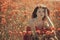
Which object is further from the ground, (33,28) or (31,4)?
(31,4)

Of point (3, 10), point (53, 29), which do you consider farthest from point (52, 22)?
→ point (3, 10)

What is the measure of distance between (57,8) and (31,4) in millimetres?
389

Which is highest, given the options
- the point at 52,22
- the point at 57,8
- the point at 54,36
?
the point at 57,8

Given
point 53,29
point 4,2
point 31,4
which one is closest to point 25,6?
point 31,4

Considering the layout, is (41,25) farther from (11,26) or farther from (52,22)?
(11,26)

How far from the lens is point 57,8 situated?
3.23 meters

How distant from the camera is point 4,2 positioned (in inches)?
128

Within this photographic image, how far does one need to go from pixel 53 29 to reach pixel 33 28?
0.29 meters

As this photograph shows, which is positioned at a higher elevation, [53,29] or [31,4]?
[31,4]

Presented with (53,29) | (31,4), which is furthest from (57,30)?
(31,4)

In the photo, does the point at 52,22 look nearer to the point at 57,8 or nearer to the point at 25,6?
the point at 57,8

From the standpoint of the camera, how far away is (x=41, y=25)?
3.20 meters

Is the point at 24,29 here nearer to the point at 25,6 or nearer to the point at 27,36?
the point at 27,36

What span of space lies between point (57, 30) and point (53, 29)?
6cm
